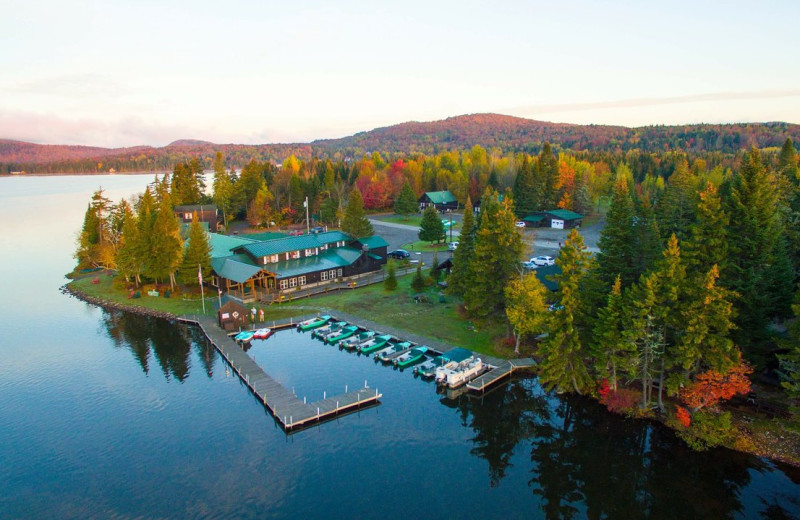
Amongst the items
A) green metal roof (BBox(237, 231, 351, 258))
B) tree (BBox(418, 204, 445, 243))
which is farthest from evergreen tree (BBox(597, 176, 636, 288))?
tree (BBox(418, 204, 445, 243))

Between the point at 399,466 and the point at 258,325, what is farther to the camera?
the point at 258,325

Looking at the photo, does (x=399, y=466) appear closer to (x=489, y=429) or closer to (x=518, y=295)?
(x=489, y=429)

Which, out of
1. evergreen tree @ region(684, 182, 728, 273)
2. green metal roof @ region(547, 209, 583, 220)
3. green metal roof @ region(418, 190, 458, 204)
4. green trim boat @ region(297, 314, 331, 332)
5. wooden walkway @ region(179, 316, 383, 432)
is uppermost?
evergreen tree @ region(684, 182, 728, 273)

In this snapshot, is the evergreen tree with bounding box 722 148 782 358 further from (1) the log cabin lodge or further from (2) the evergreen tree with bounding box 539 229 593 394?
(1) the log cabin lodge

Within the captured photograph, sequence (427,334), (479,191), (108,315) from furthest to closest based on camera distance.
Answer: (479,191) → (108,315) → (427,334)

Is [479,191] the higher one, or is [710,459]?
[479,191]

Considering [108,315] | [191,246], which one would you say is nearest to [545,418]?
[191,246]

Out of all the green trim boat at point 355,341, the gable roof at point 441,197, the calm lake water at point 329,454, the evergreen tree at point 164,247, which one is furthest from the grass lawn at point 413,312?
the gable roof at point 441,197
